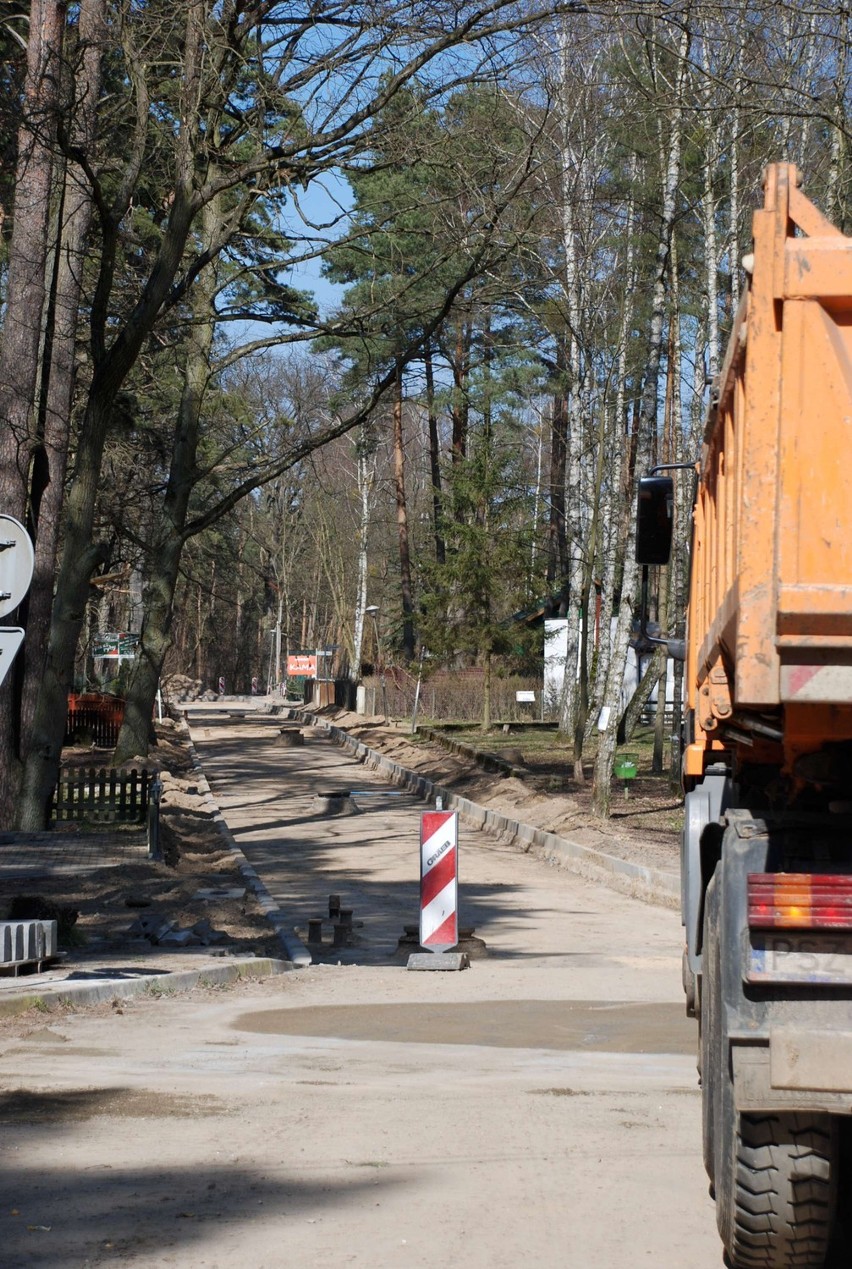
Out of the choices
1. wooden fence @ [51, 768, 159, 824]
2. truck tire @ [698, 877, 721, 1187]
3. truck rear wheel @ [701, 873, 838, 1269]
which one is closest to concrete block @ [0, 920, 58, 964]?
truck tire @ [698, 877, 721, 1187]

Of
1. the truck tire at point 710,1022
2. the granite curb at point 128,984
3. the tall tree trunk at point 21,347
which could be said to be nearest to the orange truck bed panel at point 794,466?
the truck tire at point 710,1022

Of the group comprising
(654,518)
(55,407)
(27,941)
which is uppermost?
(55,407)

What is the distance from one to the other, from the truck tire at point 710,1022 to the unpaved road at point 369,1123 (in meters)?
0.29

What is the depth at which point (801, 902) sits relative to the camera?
4.08m

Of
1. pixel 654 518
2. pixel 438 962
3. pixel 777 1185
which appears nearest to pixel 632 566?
pixel 438 962

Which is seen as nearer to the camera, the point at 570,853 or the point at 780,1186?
the point at 780,1186

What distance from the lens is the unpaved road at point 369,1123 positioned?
15.6 feet

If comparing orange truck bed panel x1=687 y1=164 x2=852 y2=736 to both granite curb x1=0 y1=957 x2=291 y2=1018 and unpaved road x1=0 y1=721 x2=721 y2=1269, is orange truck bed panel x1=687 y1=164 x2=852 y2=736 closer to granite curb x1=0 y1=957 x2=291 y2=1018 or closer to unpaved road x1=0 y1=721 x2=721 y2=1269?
unpaved road x1=0 y1=721 x2=721 y2=1269

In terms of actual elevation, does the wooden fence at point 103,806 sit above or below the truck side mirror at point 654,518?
below

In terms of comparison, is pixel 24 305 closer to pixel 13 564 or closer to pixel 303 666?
pixel 13 564

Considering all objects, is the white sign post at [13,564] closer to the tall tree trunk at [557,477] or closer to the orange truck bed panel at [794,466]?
the orange truck bed panel at [794,466]

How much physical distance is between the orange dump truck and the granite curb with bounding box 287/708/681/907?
11.3m

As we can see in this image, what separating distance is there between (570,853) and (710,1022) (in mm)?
14424

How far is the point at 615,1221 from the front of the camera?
4941mm
